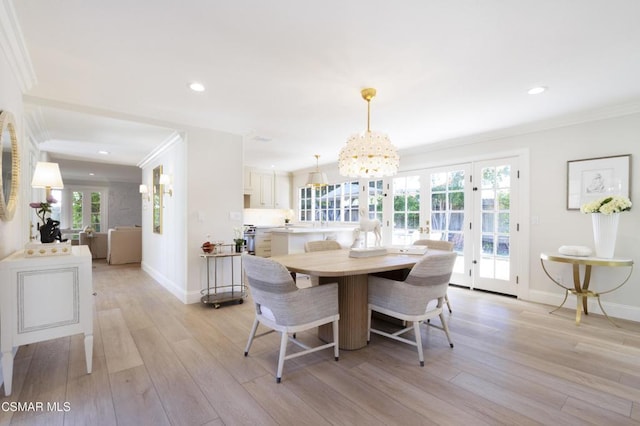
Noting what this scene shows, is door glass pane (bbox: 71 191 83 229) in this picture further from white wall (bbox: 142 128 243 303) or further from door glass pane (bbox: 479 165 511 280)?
door glass pane (bbox: 479 165 511 280)

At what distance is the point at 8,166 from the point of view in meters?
2.26

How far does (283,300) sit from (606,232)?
3.46 meters

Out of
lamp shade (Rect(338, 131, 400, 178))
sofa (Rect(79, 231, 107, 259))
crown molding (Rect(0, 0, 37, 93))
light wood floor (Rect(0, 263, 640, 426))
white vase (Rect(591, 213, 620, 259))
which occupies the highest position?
crown molding (Rect(0, 0, 37, 93))

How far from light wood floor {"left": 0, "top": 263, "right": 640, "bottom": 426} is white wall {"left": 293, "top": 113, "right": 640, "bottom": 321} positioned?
1.54ft

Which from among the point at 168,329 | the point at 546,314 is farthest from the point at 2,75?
the point at 546,314

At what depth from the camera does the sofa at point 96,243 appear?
720cm

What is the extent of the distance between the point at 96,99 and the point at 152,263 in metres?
3.21

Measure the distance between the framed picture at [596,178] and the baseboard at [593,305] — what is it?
3.64 ft

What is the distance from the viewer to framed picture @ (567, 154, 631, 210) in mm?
3250

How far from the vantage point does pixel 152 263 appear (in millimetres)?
5348

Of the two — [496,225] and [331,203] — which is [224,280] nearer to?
[331,203]

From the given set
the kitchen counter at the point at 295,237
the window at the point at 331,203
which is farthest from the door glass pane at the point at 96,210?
the kitchen counter at the point at 295,237

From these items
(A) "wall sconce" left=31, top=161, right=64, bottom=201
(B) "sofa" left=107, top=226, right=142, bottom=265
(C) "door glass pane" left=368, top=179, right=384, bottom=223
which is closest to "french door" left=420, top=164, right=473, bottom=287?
(C) "door glass pane" left=368, top=179, right=384, bottom=223

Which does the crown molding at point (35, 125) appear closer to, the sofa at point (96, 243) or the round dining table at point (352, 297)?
the round dining table at point (352, 297)
